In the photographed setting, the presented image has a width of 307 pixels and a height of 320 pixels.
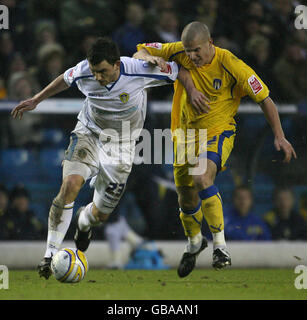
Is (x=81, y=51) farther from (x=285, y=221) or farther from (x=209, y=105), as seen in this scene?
(x=285, y=221)

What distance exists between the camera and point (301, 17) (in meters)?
10.3

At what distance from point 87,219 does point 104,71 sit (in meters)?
1.74

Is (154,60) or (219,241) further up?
(154,60)

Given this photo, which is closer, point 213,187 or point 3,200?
point 213,187

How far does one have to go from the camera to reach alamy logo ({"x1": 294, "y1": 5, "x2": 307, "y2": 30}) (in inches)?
400

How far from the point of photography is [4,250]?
323 inches

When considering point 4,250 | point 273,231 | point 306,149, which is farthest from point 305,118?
point 4,250

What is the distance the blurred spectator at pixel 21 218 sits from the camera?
8.27m

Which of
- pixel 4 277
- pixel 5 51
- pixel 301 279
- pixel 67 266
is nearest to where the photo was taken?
pixel 67 266

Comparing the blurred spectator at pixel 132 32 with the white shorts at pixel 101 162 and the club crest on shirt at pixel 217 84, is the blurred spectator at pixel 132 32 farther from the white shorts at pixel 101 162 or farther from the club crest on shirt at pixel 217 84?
the club crest on shirt at pixel 217 84

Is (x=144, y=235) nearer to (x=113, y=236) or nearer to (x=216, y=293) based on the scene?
(x=113, y=236)

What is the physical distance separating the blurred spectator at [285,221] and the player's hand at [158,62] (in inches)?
119

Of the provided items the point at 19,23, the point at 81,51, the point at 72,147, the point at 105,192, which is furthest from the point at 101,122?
the point at 19,23

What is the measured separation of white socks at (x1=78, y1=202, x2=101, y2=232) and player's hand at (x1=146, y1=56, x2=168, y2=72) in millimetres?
1584
